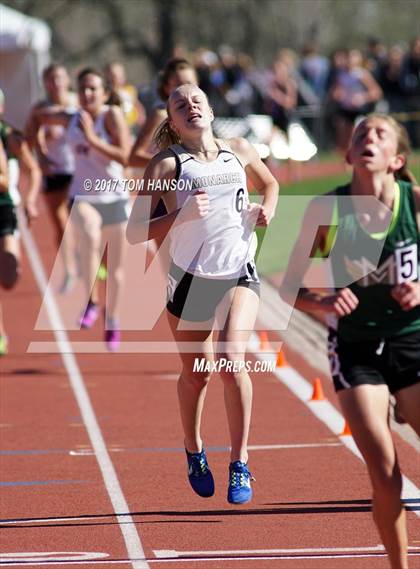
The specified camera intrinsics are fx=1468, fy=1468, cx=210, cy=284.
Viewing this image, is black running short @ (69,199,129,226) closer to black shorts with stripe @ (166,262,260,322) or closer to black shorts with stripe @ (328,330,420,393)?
black shorts with stripe @ (166,262,260,322)

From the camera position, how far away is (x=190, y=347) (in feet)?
24.4

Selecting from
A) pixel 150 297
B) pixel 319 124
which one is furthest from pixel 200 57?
pixel 150 297

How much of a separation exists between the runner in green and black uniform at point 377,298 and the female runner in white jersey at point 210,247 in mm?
1319

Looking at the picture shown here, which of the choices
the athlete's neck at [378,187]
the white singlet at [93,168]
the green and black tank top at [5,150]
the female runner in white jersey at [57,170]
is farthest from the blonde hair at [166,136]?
the female runner in white jersey at [57,170]

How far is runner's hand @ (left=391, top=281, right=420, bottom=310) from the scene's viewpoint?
5.73 metres

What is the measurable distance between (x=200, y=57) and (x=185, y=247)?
26503 millimetres

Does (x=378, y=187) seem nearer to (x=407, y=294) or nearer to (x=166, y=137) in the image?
(x=407, y=294)

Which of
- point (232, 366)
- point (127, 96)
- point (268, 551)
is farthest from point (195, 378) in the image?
point (127, 96)

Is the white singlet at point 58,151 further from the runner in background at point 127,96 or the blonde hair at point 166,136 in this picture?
the blonde hair at point 166,136

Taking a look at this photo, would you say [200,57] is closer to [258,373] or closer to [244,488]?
[258,373]

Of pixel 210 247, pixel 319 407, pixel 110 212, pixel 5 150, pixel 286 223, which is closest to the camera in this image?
pixel 210 247

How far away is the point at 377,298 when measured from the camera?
593 centimetres

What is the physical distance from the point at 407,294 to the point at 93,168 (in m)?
7.84

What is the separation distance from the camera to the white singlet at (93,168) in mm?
12867
